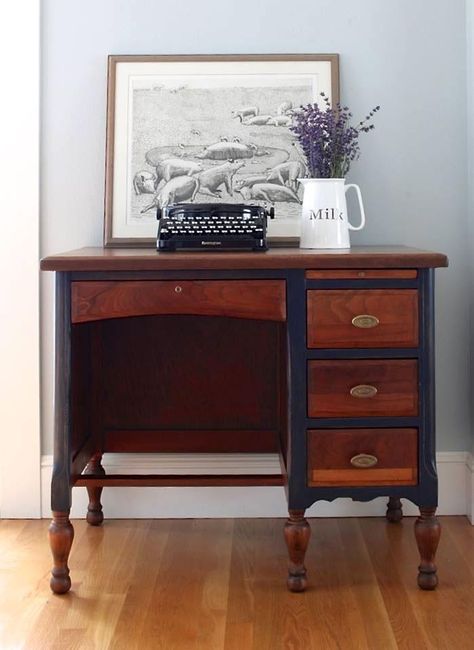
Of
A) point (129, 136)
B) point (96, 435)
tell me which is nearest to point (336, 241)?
point (129, 136)

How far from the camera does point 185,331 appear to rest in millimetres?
2959

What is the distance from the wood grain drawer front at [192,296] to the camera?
2.42 meters

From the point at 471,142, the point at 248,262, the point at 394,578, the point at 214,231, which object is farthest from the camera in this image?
the point at 471,142

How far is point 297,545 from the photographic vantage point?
96.3 inches

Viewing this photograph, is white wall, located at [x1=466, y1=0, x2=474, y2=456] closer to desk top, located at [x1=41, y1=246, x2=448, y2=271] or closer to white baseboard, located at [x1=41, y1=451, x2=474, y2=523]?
white baseboard, located at [x1=41, y1=451, x2=474, y2=523]

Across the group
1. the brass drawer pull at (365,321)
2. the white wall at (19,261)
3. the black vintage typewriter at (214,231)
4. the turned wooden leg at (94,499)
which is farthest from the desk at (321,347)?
the white wall at (19,261)

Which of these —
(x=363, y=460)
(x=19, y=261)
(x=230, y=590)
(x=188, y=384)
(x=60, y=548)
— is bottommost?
(x=230, y=590)

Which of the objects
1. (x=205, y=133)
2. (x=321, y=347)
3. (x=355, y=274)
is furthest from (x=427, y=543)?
(x=205, y=133)

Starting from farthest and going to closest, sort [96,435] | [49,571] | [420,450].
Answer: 1. [96,435]
2. [49,571]
3. [420,450]

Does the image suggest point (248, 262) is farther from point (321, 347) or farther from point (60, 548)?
point (60, 548)

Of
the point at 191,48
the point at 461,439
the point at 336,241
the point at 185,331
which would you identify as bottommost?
the point at 461,439

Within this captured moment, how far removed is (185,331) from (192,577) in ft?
2.45

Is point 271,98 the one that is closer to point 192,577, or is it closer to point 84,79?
point 84,79

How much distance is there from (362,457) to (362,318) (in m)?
0.34
